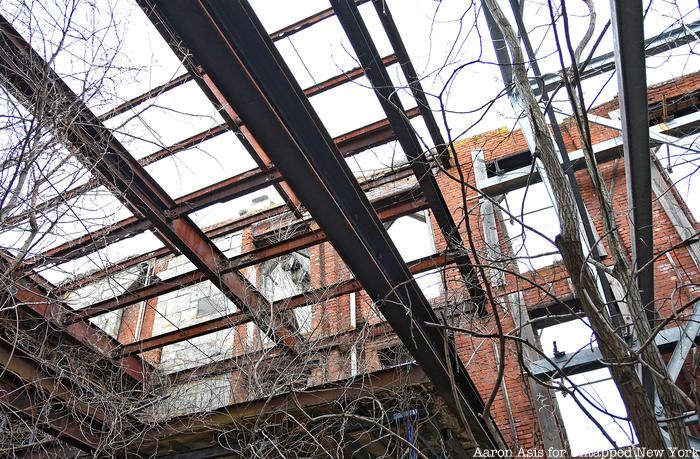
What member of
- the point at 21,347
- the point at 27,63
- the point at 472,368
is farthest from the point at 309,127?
the point at 472,368

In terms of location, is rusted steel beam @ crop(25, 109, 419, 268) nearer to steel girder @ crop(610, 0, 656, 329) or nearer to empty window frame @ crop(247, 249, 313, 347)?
steel girder @ crop(610, 0, 656, 329)

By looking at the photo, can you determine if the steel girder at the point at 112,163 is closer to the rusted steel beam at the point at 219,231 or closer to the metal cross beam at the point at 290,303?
the metal cross beam at the point at 290,303

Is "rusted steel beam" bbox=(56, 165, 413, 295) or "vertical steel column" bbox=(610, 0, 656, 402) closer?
"vertical steel column" bbox=(610, 0, 656, 402)

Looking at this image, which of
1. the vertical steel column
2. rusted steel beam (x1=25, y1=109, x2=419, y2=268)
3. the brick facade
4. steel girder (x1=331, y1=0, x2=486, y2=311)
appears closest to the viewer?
the vertical steel column

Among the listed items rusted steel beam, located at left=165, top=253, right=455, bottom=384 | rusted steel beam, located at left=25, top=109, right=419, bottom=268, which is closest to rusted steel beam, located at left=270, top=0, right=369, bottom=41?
rusted steel beam, located at left=25, top=109, right=419, bottom=268

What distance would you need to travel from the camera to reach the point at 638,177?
356 cm

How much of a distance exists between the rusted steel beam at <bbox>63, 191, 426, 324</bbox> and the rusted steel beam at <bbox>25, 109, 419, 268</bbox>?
77 centimetres

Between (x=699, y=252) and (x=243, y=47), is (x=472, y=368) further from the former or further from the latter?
(x=243, y=47)

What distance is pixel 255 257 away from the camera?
6.95 m

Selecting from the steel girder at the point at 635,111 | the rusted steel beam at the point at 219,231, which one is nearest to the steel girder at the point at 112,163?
the rusted steel beam at the point at 219,231

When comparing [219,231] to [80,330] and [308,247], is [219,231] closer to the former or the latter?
[308,247]

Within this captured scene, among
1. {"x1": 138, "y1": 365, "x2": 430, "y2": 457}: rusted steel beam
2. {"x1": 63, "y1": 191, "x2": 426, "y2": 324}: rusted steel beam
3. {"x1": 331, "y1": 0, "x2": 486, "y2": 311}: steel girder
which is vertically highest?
{"x1": 331, "y1": 0, "x2": 486, "y2": 311}: steel girder

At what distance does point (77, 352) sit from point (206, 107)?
3.94 m

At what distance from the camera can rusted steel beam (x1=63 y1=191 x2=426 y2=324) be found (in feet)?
21.6
